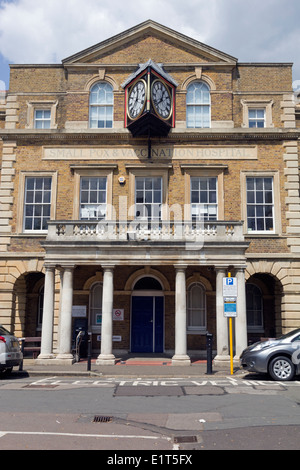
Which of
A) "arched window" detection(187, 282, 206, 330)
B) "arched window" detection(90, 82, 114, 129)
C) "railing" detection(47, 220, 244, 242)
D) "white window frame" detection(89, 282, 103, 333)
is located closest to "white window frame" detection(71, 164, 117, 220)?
"arched window" detection(90, 82, 114, 129)

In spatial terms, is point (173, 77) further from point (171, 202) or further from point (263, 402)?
point (263, 402)

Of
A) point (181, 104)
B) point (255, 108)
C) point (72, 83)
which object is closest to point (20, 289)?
point (72, 83)

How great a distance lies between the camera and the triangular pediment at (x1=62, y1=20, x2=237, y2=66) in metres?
21.3

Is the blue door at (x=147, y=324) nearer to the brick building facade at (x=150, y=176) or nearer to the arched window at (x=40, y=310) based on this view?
the brick building facade at (x=150, y=176)

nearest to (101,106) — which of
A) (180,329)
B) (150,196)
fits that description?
(150,196)

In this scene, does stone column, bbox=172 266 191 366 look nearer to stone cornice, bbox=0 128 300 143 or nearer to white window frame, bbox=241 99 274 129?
stone cornice, bbox=0 128 300 143

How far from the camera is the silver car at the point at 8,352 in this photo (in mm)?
13180

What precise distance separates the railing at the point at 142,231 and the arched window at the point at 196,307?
141 inches

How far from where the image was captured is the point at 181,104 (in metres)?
21.0

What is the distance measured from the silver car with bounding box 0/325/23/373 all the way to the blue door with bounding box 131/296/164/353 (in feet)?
21.6

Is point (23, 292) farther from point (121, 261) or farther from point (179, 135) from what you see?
point (179, 135)

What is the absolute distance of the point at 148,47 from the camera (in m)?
21.5

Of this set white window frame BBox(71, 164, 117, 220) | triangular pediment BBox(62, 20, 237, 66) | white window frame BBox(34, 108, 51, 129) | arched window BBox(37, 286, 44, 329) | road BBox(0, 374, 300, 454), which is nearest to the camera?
road BBox(0, 374, 300, 454)

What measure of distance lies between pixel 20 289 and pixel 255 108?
13.5m
